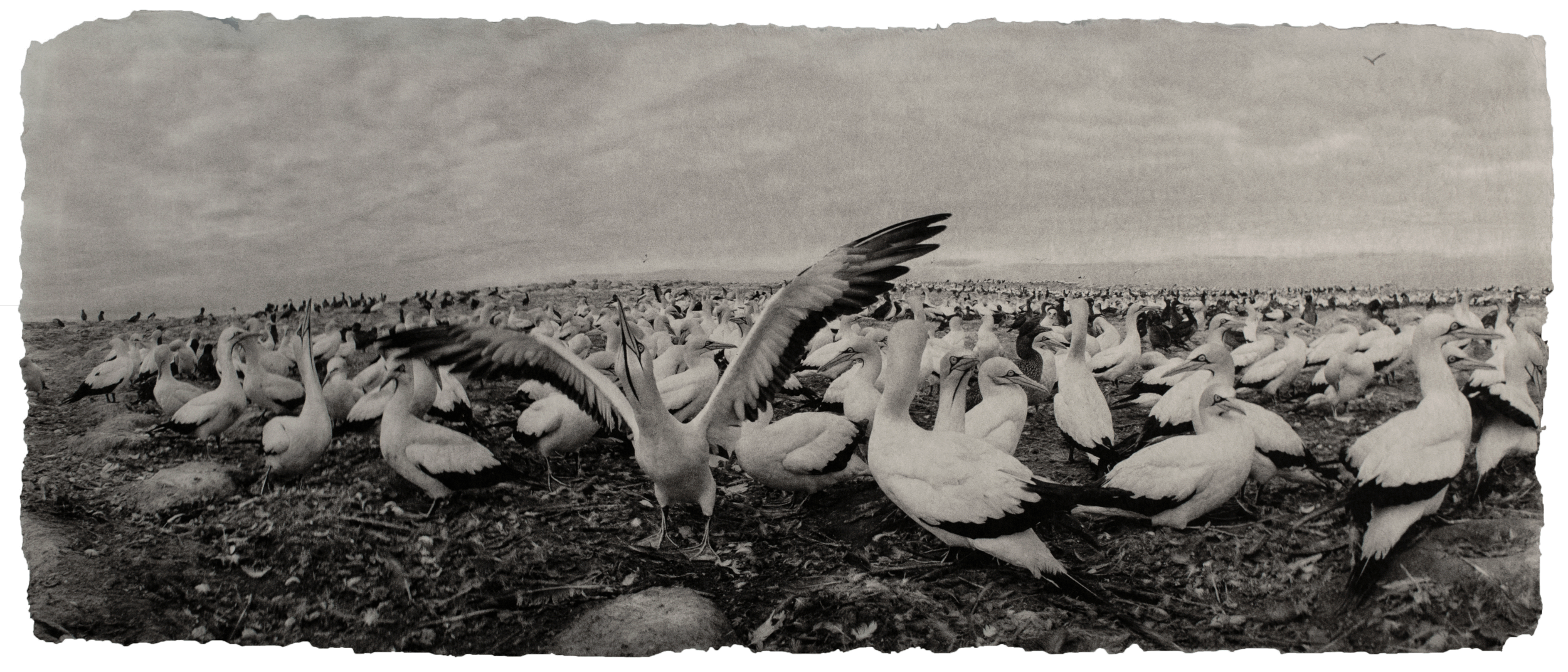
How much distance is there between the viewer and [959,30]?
4266 millimetres

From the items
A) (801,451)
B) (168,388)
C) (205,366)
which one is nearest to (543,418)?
(801,451)

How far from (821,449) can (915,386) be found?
42cm

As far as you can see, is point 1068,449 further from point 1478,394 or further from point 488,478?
point 488,478

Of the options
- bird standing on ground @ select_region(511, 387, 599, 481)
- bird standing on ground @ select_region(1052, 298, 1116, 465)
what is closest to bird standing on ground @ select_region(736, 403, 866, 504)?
bird standing on ground @ select_region(511, 387, 599, 481)

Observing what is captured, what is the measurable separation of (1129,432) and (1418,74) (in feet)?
5.97

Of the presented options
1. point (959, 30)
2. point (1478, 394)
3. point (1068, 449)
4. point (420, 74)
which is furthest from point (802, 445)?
point (1478, 394)

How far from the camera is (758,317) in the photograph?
13.3 ft

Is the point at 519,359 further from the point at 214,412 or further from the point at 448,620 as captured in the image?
the point at 214,412

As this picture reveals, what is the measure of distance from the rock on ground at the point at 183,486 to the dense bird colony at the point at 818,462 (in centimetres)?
2

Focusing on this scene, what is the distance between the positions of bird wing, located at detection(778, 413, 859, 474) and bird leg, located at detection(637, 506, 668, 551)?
499mm

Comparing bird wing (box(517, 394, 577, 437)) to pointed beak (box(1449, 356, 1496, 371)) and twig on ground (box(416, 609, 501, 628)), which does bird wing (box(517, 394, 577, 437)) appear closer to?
twig on ground (box(416, 609, 501, 628))

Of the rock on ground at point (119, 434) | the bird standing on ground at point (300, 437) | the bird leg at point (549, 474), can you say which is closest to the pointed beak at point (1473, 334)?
the bird leg at point (549, 474)

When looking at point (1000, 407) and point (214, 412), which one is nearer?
point (1000, 407)

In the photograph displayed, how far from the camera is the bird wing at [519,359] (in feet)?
12.3
